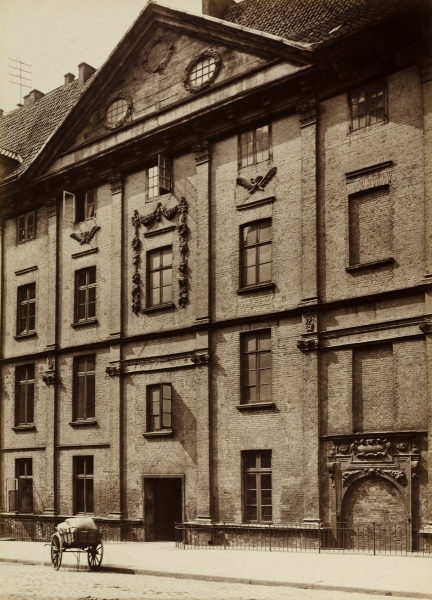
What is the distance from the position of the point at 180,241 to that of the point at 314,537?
10.2m

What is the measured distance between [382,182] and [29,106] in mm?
22084

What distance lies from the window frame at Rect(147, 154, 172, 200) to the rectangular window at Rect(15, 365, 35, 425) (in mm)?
9076

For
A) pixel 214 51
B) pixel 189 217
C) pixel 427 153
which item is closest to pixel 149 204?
pixel 189 217

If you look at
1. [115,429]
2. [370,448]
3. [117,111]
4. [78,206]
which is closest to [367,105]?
[370,448]

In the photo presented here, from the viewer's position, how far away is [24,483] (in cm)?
3141

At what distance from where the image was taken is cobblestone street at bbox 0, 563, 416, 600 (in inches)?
550

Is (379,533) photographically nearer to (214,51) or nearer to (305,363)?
(305,363)

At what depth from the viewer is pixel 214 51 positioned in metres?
26.3

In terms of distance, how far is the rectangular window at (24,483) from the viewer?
31.0 meters

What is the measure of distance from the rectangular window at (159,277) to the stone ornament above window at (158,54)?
626cm

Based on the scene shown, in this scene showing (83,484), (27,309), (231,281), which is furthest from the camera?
(27,309)

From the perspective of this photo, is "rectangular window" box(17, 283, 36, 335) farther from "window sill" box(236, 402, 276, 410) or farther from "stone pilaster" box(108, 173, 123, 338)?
"window sill" box(236, 402, 276, 410)

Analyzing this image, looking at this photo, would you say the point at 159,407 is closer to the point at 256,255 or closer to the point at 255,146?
the point at 256,255

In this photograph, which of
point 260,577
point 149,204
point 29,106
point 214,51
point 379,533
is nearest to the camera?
point 260,577
